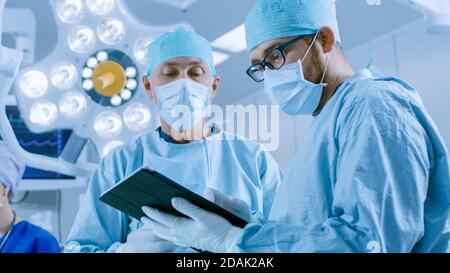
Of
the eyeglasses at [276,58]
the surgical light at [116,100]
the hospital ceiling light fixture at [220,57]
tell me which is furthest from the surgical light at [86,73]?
the hospital ceiling light fixture at [220,57]

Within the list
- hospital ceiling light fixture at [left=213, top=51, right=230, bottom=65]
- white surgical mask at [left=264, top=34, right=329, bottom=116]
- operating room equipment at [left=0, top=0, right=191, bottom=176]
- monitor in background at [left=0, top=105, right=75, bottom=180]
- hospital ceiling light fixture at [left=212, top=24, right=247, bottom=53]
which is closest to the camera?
white surgical mask at [left=264, top=34, right=329, bottom=116]

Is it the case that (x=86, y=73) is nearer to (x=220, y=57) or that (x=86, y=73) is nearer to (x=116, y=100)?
(x=116, y=100)

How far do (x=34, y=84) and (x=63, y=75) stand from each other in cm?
9

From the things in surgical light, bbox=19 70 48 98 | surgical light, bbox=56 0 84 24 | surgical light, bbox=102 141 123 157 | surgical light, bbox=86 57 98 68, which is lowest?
surgical light, bbox=102 141 123 157

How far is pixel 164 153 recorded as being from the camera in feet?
5.42

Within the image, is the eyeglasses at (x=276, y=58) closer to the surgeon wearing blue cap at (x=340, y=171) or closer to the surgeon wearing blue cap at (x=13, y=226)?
the surgeon wearing blue cap at (x=340, y=171)

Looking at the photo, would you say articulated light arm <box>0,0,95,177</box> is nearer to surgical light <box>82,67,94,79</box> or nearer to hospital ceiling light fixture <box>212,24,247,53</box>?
surgical light <box>82,67,94,79</box>

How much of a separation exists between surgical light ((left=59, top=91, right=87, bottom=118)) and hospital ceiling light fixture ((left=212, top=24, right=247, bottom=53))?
1049 mm

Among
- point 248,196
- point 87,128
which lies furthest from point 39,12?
point 248,196

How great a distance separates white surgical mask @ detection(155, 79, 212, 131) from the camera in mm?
1672

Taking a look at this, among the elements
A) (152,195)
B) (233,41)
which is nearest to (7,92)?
(152,195)

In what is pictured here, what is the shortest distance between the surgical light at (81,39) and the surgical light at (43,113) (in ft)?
0.66

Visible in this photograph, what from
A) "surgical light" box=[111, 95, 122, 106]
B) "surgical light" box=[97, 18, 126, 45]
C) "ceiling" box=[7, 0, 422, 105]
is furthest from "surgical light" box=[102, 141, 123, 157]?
"ceiling" box=[7, 0, 422, 105]

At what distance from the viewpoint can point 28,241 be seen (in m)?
1.72
